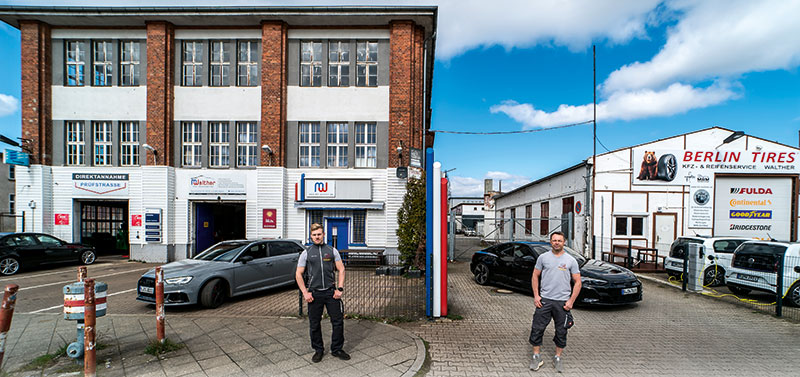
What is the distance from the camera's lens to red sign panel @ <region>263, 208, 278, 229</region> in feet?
46.2

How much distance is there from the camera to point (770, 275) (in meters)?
7.83

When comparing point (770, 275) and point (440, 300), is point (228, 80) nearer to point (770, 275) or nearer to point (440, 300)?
point (440, 300)

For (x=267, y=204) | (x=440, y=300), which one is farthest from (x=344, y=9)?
(x=440, y=300)

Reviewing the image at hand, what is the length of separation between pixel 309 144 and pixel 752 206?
2001 centimetres

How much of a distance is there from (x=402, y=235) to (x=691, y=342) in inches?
322

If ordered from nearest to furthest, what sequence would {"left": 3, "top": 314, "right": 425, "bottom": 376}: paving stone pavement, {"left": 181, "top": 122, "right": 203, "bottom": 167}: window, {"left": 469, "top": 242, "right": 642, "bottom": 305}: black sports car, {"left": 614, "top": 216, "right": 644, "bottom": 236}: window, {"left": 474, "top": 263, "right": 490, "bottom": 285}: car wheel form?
{"left": 3, "top": 314, "right": 425, "bottom": 376}: paving stone pavement, {"left": 469, "top": 242, "right": 642, "bottom": 305}: black sports car, {"left": 474, "top": 263, "right": 490, "bottom": 285}: car wheel, {"left": 614, "top": 216, "right": 644, "bottom": 236}: window, {"left": 181, "top": 122, "right": 203, "bottom": 167}: window

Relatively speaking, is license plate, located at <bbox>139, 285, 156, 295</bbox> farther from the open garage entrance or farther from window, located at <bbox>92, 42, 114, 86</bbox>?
window, located at <bbox>92, 42, 114, 86</bbox>

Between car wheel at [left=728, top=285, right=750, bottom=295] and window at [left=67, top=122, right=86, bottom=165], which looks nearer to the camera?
car wheel at [left=728, top=285, right=750, bottom=295]

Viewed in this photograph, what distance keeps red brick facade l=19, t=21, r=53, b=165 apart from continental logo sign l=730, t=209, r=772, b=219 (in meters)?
30.3

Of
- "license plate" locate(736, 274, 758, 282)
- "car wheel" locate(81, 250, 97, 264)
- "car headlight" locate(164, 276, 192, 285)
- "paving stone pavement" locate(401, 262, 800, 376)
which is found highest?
"car headlight" locate(164, 276, 192, 285)

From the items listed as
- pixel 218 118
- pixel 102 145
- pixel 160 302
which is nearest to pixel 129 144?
pixel 102 145

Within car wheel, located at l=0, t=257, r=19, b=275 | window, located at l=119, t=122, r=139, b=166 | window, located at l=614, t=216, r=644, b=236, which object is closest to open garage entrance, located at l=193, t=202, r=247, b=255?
window, located at l=119, t=122, r=139, b=166

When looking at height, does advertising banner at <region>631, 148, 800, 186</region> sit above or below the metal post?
above

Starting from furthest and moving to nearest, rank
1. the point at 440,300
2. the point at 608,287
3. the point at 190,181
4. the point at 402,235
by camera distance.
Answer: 1. the point at 190,181
2. the point at 402,235
3. the point at 608,287
4. the point at 440,300
